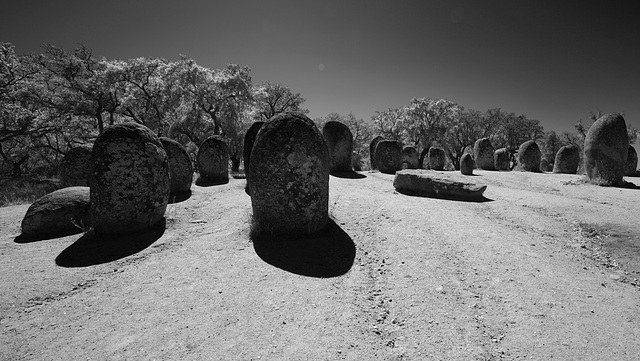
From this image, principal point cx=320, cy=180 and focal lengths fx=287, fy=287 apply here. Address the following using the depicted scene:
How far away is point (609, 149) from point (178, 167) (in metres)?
17.0

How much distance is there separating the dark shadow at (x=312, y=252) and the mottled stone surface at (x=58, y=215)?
461cm

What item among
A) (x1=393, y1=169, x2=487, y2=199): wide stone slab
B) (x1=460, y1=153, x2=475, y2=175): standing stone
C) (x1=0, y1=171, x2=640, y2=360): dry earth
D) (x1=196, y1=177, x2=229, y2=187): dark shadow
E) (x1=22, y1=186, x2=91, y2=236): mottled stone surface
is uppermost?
(x1=460, y1=153, x2=475, y2=175): standing stone

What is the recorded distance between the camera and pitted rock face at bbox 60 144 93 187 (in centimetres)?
1011

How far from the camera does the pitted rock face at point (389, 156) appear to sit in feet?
57.8

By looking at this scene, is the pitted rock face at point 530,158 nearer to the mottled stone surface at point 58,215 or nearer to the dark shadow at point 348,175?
the dark shadow at point 348,175

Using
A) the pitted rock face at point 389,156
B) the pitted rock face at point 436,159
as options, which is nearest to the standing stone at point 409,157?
the pitted rock face at point 389,156

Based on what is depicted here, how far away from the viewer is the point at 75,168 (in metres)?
10.2

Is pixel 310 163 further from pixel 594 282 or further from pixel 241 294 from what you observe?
pixel 594 282

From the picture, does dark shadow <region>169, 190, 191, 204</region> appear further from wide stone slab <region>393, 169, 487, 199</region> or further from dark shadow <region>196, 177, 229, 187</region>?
wide stone slab <region>393, 169, 487, 199</region>

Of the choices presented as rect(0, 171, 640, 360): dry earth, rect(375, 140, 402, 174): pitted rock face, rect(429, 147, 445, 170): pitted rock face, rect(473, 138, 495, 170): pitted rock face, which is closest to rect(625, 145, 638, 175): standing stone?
rect(473, 138, 495, 170): pitted rock face

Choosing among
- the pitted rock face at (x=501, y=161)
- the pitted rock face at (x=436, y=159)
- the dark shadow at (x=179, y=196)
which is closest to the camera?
the dark shadow at (x=179, y=196)

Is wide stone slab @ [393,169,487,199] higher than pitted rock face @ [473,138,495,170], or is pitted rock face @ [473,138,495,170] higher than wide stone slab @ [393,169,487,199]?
pitted rock face @ [473,138,495,170]

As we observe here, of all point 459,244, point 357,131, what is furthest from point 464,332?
point 357,131

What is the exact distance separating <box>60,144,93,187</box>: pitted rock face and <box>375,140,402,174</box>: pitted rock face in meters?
14.2
